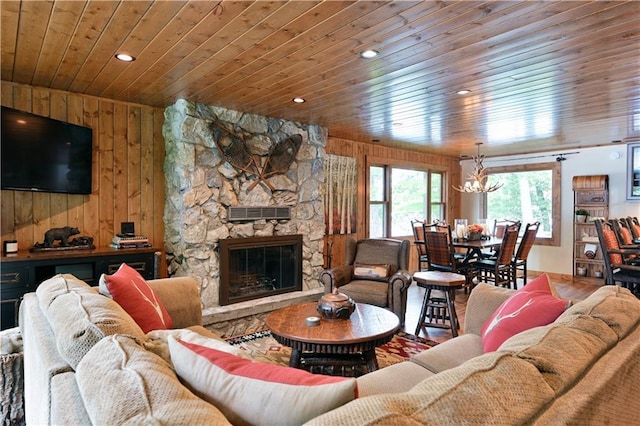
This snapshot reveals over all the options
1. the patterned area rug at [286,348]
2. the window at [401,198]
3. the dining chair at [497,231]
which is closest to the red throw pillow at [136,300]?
the patterned area rug at [286,348]

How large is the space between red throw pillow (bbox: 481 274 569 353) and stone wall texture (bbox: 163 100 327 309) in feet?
9.71

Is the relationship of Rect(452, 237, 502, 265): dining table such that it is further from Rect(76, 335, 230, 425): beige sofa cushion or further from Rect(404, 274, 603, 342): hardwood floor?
Rect(76, 335, 230, 425): beige sofa cushion

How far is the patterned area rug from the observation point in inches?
124

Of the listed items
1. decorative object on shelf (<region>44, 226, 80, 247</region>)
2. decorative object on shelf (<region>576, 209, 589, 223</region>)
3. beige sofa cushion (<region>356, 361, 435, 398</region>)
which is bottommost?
beige sofa cushion (<region>356, 361, 435, 398</region>)

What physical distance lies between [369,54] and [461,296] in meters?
3.92

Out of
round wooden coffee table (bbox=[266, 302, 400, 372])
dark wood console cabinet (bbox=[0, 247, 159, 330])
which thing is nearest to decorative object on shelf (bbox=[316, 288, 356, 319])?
round wooden coffee table (bbox=[266, 302, 400, 372])

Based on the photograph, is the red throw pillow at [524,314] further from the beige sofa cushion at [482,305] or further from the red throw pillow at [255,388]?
the red throw pillow at [255,388]

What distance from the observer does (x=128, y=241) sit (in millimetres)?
3590

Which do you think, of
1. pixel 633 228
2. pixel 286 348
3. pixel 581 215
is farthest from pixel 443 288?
pixel 581 215

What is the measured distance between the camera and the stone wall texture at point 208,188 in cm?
391

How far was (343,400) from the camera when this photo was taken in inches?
32.4

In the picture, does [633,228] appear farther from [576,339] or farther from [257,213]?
[576,339]

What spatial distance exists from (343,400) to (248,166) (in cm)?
378

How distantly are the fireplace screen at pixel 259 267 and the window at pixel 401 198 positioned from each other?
1.99 metres
